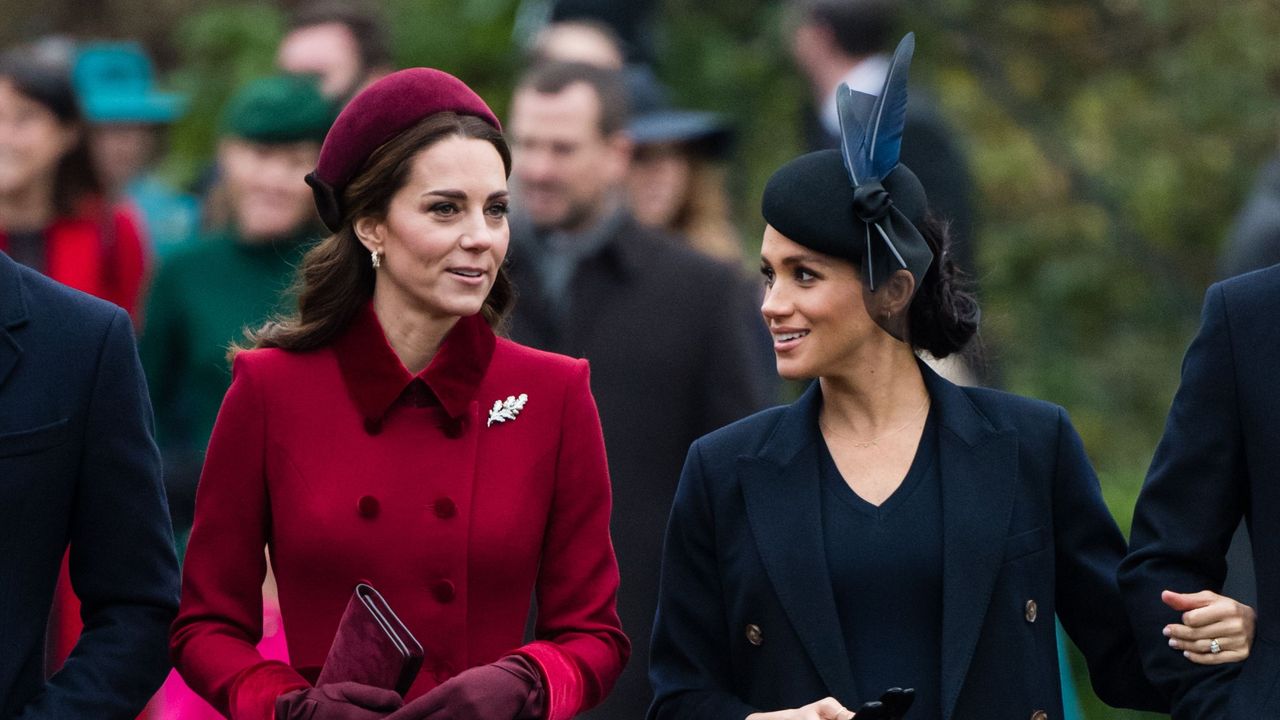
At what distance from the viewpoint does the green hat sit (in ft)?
24.8

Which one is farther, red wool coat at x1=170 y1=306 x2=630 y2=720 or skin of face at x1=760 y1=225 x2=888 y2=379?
skin of face at x1=760 y1=225 x2=888 y2=379

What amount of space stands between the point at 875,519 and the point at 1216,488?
66 centimetres

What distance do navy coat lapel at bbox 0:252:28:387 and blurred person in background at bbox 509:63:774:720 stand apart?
260cm

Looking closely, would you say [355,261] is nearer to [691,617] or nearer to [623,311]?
[691,617]

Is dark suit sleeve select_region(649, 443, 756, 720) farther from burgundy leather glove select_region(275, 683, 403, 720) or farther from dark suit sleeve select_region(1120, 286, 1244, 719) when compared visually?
dark suit sleeve select_region(1120, 286, 1244, 719)

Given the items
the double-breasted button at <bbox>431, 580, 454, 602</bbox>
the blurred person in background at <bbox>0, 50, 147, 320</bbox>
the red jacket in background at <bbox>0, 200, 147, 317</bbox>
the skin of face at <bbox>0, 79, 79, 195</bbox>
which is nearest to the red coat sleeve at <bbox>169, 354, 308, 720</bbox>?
the double-breasted button at <bbox>431, 580, 454, 602</bbox>

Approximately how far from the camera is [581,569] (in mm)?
4988

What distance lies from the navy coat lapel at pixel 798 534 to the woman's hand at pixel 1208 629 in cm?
63

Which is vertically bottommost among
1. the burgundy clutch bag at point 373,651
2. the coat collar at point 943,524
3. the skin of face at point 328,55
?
the burgundy clutch bag at point 373,651

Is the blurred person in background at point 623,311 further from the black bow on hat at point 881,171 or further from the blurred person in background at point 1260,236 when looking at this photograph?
the black bow on hat at point 881,171

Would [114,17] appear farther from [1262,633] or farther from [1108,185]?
[1262,633]

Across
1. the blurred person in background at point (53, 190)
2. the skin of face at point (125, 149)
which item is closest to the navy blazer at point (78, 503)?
the blurred person in background at point (53, 190)

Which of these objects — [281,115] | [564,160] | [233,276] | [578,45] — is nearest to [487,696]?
[564,160]

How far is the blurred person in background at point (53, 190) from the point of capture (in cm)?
798
